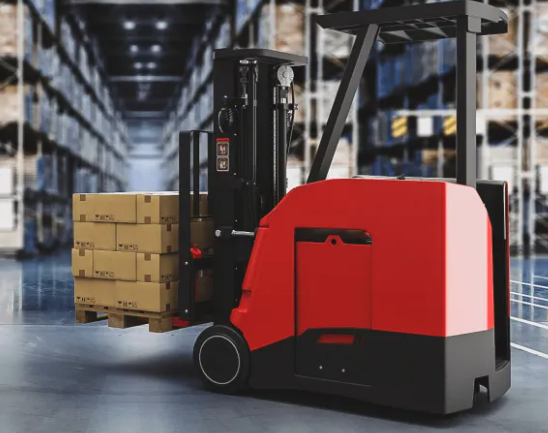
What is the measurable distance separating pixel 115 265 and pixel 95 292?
0.84 feet

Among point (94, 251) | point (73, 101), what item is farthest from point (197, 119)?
point (94, 251)

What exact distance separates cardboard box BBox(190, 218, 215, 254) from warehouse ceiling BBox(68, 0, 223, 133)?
14946 mm

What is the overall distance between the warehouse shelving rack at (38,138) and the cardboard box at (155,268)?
914 centimetres

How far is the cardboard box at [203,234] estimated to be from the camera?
4.82 m

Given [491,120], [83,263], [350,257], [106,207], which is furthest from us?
[491,120]

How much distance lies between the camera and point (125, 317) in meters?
4.92

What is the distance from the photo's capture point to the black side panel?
429 centimetres

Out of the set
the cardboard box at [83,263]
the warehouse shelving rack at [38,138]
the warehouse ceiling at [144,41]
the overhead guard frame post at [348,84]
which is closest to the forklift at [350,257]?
the overhead guard frame post at [348,84]

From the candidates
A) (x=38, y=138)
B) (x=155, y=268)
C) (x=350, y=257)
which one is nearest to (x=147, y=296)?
(x=155, y=268)

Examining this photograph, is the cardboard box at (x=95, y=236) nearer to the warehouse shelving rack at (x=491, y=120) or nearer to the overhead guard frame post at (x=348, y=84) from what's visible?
the overhead guard frame post at (x=348, y=84)

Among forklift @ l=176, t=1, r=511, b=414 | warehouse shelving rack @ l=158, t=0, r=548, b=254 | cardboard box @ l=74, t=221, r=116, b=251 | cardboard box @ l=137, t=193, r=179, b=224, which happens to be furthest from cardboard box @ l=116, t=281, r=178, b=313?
warehouse shelving rack @ l=158, t=0, r=548, b=254

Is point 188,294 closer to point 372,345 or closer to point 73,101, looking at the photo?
point 372,345

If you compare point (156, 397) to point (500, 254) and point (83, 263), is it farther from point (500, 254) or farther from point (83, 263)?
point (500, 254)

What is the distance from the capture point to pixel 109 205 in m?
4.89
